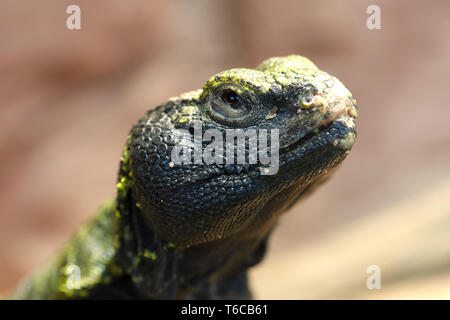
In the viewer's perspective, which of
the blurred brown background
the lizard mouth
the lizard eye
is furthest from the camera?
the blurred brown background

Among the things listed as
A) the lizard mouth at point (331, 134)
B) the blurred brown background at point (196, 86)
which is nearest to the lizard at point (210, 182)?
the lizard mouth at point (331, 134)

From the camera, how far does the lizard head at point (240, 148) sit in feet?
6.95

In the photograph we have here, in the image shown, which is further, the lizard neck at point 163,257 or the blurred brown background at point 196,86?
the blurred brown background at point 196,86

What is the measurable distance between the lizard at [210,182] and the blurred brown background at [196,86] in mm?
3516

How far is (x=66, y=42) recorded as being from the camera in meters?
6.30

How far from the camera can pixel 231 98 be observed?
224 centimetres

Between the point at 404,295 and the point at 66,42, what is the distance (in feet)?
17.0

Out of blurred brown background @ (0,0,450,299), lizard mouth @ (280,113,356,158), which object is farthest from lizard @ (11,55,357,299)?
blurred brown background @ (0,0,450,299)

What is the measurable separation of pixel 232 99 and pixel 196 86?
5.28 meters

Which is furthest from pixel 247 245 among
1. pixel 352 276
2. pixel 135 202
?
pixel 352 276

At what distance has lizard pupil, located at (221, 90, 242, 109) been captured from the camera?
223 cm

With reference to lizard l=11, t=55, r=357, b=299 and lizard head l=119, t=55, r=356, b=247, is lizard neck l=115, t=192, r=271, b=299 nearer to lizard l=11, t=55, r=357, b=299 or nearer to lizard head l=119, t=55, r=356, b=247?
lizard l=11, t=55, r=357, b=299

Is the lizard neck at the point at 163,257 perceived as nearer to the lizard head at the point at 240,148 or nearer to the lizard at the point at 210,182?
the lizard at the point at 210,182

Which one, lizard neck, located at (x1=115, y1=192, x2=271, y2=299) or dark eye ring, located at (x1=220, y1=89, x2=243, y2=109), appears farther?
lizard neck, located at (x1=115, y1=192, x2=271, y2=299)
